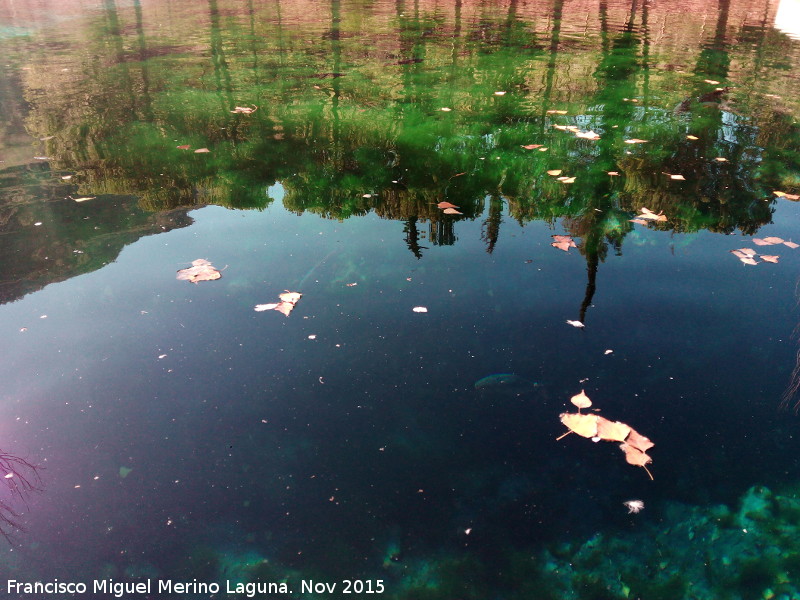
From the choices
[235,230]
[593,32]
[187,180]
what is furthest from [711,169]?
[593,32]

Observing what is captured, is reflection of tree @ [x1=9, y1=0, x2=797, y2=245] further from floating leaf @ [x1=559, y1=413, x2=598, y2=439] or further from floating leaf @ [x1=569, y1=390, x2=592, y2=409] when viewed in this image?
floating leaf @ [x1=559, y1=413, x2=598, y2=439]

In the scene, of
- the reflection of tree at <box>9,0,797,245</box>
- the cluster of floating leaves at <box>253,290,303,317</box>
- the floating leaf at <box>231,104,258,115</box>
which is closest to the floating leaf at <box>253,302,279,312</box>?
the cluster of floating leaves at <box>253,290,303,317</box>

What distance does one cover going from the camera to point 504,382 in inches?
117

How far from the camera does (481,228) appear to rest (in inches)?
179

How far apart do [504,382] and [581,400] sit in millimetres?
393

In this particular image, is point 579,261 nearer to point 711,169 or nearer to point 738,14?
point 711,169

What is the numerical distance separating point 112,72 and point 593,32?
11300 millimetres

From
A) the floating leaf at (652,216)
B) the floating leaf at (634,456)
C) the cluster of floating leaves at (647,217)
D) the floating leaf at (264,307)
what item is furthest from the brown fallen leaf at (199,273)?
the floating leaf at (652,216)

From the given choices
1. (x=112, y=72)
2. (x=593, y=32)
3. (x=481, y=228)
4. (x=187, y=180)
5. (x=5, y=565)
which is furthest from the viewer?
(x=593, y=32)

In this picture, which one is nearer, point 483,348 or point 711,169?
point 483,348

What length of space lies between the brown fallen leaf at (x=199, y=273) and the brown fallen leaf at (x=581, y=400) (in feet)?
8.13

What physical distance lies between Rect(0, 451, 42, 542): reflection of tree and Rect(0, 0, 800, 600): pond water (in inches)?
0.5

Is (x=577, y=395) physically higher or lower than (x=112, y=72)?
lower

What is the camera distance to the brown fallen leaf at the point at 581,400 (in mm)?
2828
